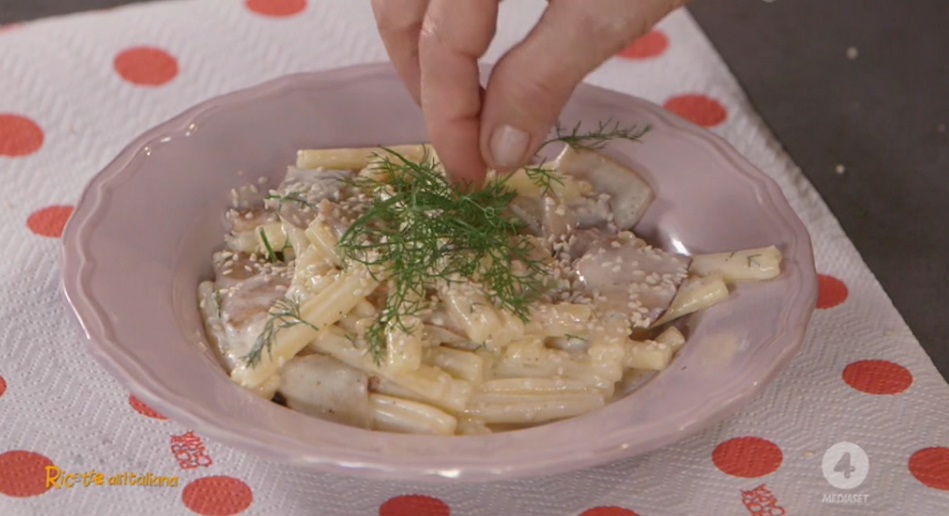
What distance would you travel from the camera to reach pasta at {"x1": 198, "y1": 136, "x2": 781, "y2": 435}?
4.81 feet

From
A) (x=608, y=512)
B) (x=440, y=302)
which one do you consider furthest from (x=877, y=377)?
(x=440, y=302)

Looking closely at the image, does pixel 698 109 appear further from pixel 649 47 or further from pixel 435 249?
pixel 435 249

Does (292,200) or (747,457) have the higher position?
(292,200)

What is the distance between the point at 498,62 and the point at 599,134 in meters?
0.48

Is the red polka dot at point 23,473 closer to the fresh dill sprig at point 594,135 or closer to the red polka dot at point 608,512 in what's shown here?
the red polka dot at point 608,512

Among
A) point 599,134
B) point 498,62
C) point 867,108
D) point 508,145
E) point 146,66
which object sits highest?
point 498,62

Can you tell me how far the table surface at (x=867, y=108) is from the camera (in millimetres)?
1961

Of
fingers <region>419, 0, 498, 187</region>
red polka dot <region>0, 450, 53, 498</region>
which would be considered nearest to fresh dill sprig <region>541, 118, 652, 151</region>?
fingers <region>419, 0, 498, 187</region>

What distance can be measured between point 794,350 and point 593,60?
43cm

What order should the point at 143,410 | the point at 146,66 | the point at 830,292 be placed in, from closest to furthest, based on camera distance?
1. the point at 143,410
2. the point at 830,292
3. the point at 146,66

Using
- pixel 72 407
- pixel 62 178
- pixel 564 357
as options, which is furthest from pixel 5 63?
pixel 564 357

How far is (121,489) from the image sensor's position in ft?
4.77

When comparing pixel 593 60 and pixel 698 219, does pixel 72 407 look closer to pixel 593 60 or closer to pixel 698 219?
pixel 593 60

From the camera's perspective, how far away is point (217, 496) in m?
1.46
